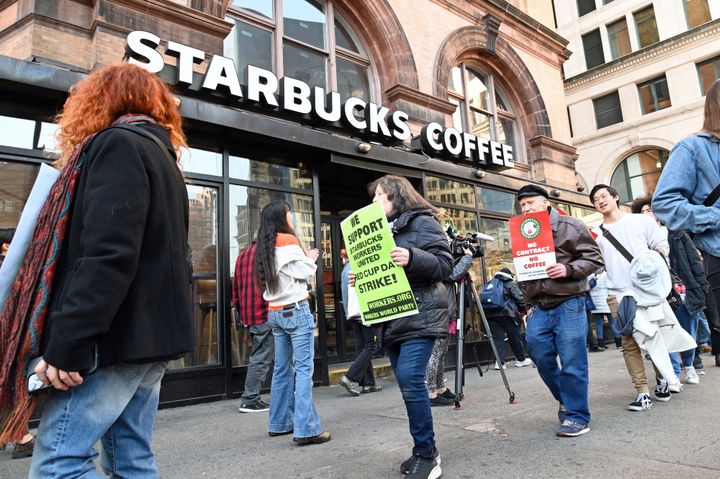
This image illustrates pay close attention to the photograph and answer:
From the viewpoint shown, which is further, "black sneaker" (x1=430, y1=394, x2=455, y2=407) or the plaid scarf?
"black sneaker" (x1=430, y1=394, x2=455, y2=407)

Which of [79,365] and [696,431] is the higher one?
[79,365]

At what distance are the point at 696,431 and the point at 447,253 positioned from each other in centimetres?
227

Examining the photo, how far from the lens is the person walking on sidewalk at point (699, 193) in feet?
7.04

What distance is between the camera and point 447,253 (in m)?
3.19

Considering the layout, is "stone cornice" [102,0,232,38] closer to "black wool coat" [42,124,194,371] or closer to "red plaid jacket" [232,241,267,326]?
"red plaid jacket" [232,241,267,326]

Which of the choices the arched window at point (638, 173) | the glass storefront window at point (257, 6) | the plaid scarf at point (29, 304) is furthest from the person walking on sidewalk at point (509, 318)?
the arched window at point (638, 173)

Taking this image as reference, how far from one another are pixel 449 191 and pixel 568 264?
5.81m

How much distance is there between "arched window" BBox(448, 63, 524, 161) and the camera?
38.0ft

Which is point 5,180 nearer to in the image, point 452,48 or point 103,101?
point 103,101

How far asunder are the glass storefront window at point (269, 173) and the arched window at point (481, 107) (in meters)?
4.88

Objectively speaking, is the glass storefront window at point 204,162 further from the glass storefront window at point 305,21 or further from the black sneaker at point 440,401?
the black sneaker at point 440,401

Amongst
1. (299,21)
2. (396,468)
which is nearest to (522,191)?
(396,468)

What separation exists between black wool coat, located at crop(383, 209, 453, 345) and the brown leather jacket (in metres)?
1.15

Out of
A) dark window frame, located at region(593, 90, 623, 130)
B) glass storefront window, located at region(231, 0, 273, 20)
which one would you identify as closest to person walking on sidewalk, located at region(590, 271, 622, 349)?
glass storefront window, located at region(231, 0, 273, 20)
